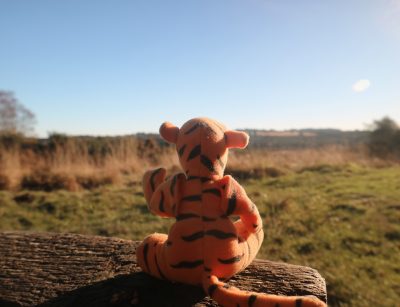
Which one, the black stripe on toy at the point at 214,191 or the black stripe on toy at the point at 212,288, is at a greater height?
the black stripe on toy at the point at 214,191

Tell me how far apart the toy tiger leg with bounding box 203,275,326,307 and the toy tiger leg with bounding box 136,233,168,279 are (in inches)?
8.9

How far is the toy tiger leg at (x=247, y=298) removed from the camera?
41.9 inches

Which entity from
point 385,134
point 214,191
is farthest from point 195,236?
point 385,134

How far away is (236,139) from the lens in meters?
1.38

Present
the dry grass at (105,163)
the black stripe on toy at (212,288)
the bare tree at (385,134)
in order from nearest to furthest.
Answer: the black stripe on toy at (212,288), the dry grass at (105,163), the bare tree at (385,134)

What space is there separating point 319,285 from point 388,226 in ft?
9.60

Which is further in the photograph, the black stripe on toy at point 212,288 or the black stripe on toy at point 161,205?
the black stripe on toy at point 161,205

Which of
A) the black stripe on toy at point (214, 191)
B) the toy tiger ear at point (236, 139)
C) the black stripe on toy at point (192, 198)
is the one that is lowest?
the black stripe on toy at point (192, 198)

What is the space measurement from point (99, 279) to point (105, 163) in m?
6.50

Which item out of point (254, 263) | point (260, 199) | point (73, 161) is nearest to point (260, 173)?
point (260, 199)

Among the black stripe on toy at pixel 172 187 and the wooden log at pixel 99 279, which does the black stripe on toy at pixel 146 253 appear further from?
the black stripe on toy at pixel 172 187

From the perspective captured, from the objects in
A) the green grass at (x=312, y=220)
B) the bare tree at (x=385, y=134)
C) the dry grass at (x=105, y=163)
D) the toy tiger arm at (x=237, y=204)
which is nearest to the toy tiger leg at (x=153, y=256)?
A: the toy tiger arm at (x=237, y=204)

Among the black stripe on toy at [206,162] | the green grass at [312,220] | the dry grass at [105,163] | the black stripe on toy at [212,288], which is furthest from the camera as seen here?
the dry grass at [105,163]

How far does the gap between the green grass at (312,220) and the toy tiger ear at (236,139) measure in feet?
5.76
